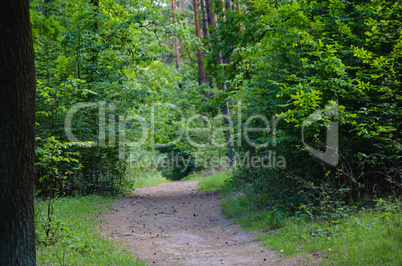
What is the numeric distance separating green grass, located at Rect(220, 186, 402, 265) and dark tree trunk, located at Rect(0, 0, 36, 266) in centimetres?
436

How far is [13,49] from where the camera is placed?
4.08m

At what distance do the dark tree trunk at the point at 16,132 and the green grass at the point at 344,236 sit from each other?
4363 millimetres

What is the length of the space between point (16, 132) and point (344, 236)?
5.45 meters

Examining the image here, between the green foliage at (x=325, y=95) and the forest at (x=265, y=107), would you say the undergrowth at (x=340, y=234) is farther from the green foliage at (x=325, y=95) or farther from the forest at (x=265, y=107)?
the green foliage at (x=325, y=95)

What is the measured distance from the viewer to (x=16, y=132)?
4.14m

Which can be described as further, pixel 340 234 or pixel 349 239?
pixel 340 234

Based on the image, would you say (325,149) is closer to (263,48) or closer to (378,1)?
(263,48)

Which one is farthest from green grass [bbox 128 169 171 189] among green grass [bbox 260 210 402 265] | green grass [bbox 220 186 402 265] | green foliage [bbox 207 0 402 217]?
green grass [bbox 260 210 402 265]

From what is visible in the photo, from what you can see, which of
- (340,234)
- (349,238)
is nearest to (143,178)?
(340,234)

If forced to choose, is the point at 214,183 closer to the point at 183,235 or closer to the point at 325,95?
the point at 183,235

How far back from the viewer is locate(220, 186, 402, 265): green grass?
492 centimetres

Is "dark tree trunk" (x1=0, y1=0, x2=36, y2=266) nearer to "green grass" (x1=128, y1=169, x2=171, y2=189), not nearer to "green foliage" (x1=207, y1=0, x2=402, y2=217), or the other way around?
"green foliage" (x1=207, y1=0, x2=402, y2=217)

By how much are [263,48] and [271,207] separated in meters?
4.42

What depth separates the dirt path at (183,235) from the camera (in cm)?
668
